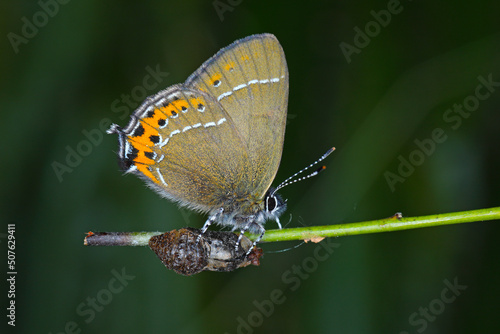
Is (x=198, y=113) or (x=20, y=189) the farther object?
(x=20, y=189)

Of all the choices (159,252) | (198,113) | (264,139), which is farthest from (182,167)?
(159,252)

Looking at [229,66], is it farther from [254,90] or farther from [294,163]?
[294,163]

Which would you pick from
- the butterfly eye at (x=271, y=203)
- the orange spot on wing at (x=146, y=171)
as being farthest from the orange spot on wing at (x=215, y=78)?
the butterfly eye at (x=271, y=203)

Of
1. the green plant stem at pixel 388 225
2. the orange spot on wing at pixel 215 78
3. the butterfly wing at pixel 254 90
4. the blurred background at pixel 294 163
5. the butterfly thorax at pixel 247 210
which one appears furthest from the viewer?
the blurred background at pixel 294 163

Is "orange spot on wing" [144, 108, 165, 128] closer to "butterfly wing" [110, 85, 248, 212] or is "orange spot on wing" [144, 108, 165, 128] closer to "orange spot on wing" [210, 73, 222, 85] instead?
"butterfly wing" [110, 85, 248, 212]

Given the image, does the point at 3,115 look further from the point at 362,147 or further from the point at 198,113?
the point at 362,147

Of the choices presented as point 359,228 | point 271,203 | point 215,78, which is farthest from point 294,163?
point 359,228

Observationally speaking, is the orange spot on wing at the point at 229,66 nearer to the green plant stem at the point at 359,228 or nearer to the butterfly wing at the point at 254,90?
the butterfly wing at the point at 254,90
